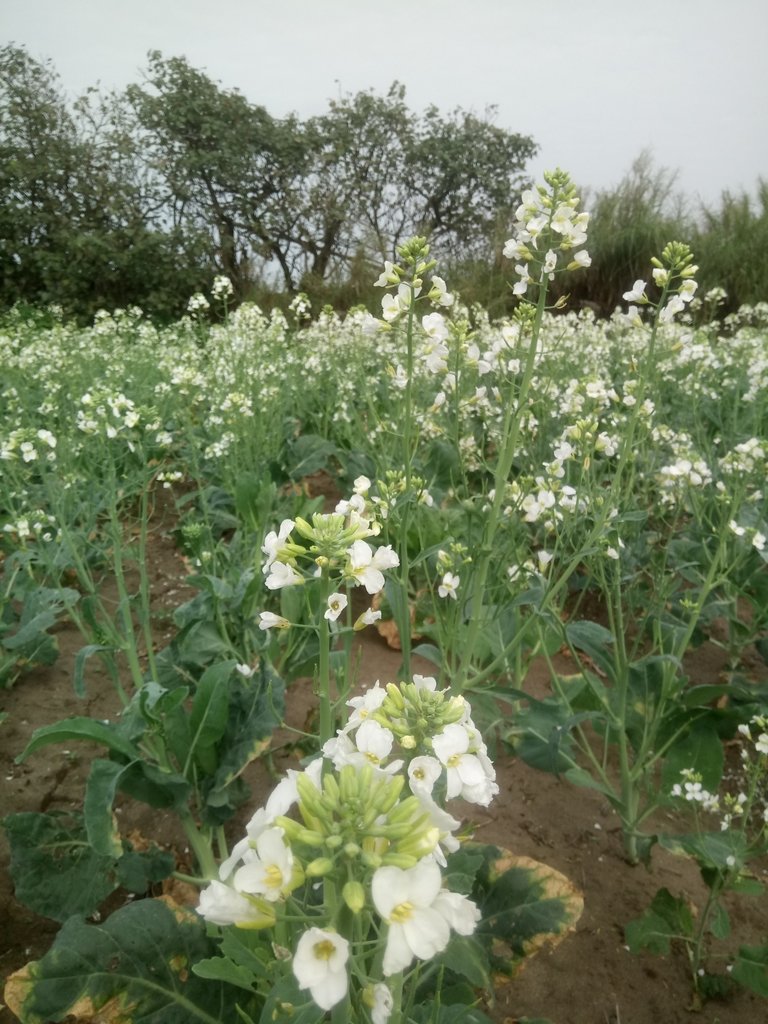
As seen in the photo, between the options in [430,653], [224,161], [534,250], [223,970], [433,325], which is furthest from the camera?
[224,161]

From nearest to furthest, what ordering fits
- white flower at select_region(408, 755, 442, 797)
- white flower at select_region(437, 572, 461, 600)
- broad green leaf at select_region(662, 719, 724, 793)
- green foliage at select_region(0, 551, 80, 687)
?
white flower at select_region(408, 755, 442, 797) → broad green leaf at select_region(662, 719, 724, 793) → white flower at select_region(437, 572, 461, 600) → green foliage at select_region(0, 551, 80, 687)

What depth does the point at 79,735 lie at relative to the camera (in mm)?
1552

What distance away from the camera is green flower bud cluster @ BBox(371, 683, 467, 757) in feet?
2.59

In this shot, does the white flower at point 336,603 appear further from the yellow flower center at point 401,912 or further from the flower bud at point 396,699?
the yellow flower center at point 401,912

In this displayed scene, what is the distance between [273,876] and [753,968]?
4.39 ft

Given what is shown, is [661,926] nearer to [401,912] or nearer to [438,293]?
[401,912]

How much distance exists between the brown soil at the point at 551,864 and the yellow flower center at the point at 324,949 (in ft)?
2.37

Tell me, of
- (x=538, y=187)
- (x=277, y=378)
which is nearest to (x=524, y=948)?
(x=538, y=187)

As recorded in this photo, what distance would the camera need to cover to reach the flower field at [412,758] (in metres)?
0.76

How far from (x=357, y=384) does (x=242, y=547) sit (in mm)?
2445

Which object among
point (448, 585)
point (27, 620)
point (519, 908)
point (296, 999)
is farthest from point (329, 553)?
point (27, 620)

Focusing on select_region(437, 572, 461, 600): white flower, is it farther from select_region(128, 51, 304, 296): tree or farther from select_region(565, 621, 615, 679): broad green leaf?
select_region(128, 51, 304, 296): tree

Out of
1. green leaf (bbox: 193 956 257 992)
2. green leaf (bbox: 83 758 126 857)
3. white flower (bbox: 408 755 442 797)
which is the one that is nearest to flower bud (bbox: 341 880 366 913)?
white flower (bbox: 408 755 442 797)

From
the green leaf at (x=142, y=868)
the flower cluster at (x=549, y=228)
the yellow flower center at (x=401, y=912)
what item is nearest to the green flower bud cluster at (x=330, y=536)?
the yellow flower center at (x=401, y=912)
